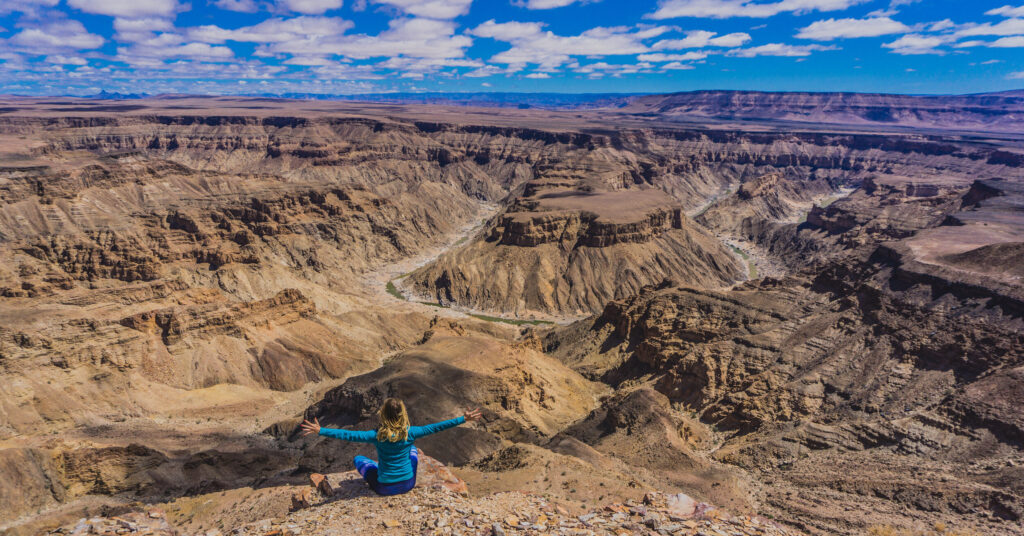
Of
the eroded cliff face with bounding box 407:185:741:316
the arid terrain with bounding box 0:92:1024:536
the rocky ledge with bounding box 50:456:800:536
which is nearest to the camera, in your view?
the rocky ledge with bounding box 50:456:800:536

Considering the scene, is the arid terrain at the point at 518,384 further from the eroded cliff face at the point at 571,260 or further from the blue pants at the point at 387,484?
the eroded cliff face at the point at 571,260

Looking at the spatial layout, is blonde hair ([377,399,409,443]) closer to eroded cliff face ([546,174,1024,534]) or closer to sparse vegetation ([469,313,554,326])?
eroded cliff face ([546,174,1024,534])

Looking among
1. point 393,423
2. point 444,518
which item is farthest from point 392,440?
point 444,518

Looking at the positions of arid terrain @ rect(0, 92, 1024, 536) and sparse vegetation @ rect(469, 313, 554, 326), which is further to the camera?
sparse vegetation @ rect(469, 313, 554, 326)

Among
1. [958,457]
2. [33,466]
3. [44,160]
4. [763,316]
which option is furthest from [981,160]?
[44,160]

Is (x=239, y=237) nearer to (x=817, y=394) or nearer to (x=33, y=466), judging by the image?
(x=33, y=466)

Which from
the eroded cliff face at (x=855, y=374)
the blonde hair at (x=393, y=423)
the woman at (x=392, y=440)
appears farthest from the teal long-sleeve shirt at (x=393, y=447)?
the eroded cliff face at (x=855, y=374)

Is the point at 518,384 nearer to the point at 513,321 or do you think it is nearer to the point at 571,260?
the point at 513,321

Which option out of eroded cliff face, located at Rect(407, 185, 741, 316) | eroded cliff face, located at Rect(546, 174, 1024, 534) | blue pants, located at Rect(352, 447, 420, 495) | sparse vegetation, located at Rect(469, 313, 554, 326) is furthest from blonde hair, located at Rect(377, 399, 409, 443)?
eroded cliff face, located at Rect(407, 185, 741, 316)
